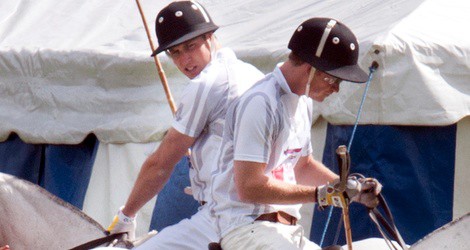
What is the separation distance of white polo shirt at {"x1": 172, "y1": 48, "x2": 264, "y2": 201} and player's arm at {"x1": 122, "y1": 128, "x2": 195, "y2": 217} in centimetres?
5

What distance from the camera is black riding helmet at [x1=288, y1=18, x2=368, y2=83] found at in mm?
4121

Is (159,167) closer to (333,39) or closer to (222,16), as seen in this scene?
(333,39)

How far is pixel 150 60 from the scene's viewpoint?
7.07 m

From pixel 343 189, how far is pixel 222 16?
3801 millimetres

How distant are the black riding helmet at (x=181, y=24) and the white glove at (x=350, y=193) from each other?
1.02m

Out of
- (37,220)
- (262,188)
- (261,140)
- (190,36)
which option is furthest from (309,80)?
(37,220)

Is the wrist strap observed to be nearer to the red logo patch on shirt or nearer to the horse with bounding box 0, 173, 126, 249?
the horse with bounding box 0, 173, 126, 249

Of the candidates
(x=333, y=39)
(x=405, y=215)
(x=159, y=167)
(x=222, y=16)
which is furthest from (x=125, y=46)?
(x=333, y=39)

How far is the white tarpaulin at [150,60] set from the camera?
598 cm

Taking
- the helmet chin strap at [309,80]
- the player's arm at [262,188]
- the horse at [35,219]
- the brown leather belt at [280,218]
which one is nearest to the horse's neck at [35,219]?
the horse at [35,219]

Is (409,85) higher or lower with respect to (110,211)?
higher

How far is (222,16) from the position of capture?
25.2 ft

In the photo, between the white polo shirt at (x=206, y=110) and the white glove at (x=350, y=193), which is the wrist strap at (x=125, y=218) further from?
the white glove at (x=350, y=193)

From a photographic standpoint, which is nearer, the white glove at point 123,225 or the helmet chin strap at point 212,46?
the helmet chin strap at point 212,46
